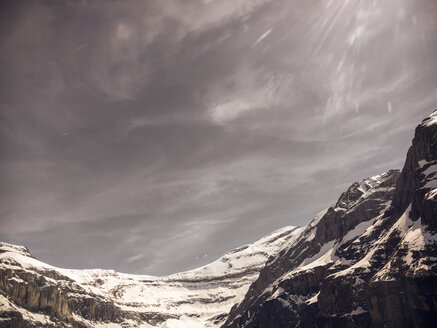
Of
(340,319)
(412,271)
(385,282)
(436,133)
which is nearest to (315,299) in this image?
(340,319)

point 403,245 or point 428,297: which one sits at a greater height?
point 403,245

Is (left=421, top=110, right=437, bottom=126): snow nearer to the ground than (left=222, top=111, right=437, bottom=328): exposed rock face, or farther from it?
farther from it

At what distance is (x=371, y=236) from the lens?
19325 cm

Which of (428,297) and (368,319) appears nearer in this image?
(428,297)

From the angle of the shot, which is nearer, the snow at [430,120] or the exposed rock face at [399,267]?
the exposed rock face at [399,267]

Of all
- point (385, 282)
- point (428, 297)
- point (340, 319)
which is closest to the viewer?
point (428, 297)

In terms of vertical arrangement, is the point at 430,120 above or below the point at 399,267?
above

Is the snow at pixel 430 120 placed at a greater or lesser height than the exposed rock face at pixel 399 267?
greater

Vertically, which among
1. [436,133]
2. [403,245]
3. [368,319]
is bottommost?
[368,319]

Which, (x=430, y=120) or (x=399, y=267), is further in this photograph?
(x=430, y=120)

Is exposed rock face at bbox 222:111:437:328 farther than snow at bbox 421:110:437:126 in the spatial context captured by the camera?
No

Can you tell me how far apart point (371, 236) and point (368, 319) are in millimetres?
55521

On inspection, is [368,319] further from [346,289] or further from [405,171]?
[405,171]

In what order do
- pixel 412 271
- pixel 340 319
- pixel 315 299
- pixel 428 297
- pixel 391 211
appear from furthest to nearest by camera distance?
1. pixel 315 299
2. pixel 391 211
3. pixel 340 319
4. pixel 412 271
5. pixel 428 297
